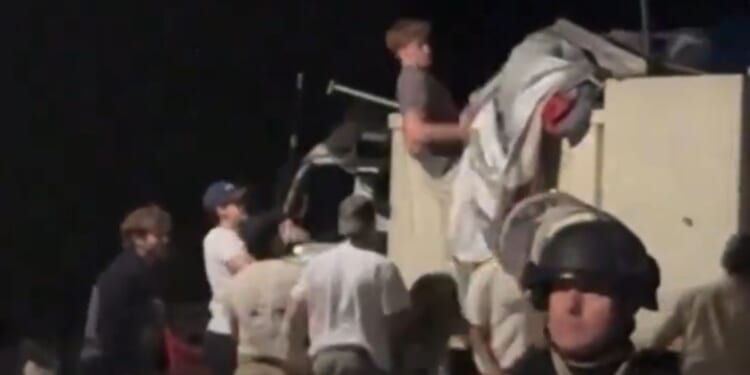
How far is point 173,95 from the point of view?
1191cm

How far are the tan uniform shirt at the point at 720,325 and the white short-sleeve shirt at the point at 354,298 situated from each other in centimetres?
150

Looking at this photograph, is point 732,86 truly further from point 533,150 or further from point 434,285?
point 434,285

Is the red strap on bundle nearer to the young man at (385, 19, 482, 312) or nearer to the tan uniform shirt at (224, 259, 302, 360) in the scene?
the young man at (385, 19, 482, 312)

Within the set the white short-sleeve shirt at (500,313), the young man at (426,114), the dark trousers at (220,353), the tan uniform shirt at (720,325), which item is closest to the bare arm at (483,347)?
the white short-sleeve shirt at (500,313)

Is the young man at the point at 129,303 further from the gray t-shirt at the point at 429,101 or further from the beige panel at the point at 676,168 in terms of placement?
the beige panel at the point at 676,168

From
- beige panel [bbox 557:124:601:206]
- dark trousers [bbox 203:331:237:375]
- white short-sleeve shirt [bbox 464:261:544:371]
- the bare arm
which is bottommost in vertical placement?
dark trousers [bbox 203:331:237:375]

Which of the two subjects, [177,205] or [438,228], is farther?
[177,205]

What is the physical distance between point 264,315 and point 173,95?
177 inches

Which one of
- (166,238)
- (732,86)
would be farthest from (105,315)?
(732,86)

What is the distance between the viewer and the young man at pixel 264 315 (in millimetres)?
7680

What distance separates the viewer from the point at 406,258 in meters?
8.27

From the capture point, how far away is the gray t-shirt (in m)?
7.42

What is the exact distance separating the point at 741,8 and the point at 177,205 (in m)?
3.94

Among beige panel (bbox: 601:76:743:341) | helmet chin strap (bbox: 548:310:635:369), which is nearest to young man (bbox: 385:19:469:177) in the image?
beige panel (bbox: 601:76:743:341)
